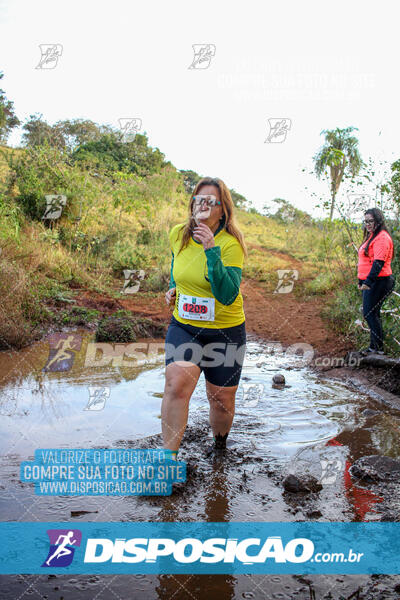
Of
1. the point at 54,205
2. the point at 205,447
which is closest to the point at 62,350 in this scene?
the point at 205,447

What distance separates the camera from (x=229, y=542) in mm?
2508

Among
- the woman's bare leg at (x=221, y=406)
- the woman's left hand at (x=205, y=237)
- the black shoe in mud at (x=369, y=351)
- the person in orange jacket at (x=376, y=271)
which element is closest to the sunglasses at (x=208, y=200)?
the woman's left hand at (x=205, y=237)

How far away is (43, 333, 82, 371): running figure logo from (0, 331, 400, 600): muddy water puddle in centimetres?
11

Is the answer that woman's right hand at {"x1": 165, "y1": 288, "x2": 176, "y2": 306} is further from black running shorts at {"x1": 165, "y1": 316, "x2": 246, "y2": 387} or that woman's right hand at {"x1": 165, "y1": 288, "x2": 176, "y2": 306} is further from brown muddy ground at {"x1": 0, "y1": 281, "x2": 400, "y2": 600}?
brown muddy ground at {"x1": 0, "y1": 281, "x2": 400, "y2": 600}

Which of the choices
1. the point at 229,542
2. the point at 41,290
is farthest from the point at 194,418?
the point at 41,290

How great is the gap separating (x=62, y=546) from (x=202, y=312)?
1525 mm

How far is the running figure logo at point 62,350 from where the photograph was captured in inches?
227

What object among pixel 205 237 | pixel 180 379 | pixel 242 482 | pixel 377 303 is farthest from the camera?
pixel 377 303

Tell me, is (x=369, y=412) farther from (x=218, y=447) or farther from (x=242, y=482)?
(x=242, y=482)

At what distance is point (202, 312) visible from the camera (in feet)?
10.0

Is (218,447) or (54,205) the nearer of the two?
(218,447)

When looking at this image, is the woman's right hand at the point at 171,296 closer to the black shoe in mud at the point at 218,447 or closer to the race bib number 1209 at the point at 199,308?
the race bib number 1209 at the point at 199,308

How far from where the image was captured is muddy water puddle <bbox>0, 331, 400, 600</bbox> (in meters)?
2.19

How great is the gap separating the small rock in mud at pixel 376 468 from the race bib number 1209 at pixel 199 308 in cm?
149
